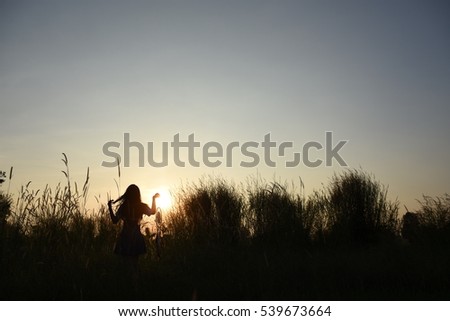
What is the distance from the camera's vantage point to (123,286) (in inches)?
256

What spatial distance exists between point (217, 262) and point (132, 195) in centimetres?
211

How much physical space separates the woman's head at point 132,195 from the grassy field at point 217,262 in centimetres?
73

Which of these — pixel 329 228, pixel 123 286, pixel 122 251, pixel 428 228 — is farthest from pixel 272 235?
pixel 123 286

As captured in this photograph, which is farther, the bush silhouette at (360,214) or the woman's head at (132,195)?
the bush silhouette at (360,214)

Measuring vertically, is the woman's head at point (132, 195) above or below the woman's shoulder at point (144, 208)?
above

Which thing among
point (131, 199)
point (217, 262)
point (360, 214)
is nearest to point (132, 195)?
point (131, 199)

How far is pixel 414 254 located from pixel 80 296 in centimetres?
603

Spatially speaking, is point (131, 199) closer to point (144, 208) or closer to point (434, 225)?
point (144, 208)

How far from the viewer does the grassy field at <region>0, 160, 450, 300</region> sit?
6371mm

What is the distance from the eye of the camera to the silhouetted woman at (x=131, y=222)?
7.52 meters

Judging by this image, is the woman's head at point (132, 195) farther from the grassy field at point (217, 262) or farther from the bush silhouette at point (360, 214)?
the bush silhouette at point (360, 214)

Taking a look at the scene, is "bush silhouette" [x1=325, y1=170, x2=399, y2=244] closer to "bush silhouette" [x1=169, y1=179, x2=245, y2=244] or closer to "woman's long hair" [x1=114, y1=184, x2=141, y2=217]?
"bush silhouette" [x1=169, y1=179, x2=245, y2=244]

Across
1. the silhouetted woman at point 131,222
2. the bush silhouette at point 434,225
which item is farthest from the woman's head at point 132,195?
the bush silhouette at point 434,225
